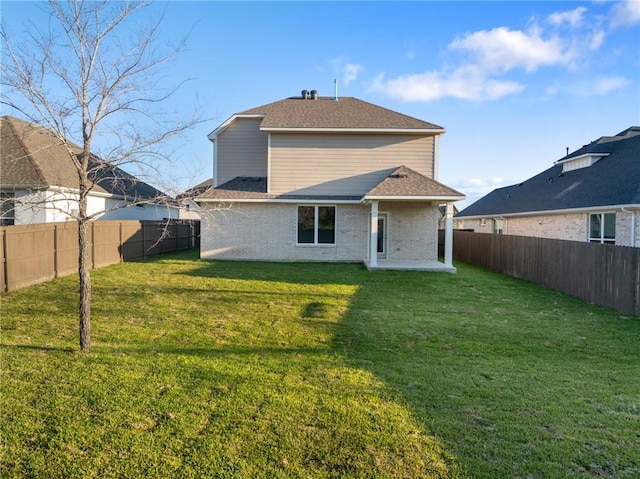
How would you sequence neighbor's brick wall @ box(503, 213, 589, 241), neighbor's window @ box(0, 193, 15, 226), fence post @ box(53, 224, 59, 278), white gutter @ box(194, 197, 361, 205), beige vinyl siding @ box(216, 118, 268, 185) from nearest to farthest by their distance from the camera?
1. neighbor's window @ box(0, 193, 15, 226)
2. fence post @ box(53, 224, 59, 278)
3. white gutter @ box(194, 197, 361, 205)
4. neighbor's brick wall @ box(503, 213, 589, 241)
5. beige vinyl siding @ box(216, 118, 268, 185)

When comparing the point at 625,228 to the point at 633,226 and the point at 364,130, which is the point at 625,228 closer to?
the point at 633,226

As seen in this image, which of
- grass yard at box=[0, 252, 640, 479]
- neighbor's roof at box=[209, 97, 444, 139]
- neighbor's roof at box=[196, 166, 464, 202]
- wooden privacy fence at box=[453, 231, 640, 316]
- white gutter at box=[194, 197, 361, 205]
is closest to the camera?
grass yard at box=[0, 252, 640, 479]

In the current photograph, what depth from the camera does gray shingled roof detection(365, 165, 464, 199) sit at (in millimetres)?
13188

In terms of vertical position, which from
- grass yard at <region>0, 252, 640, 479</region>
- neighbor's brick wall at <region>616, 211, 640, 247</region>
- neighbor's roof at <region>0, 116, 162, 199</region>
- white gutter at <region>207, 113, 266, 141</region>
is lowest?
grass yard at <region>0, 252, 640, 479</region>

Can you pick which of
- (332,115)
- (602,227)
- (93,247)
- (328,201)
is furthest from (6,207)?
(602,227)

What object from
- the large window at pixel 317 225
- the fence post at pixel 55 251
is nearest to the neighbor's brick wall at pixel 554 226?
the large window at pixel 317 225

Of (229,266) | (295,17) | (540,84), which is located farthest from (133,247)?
(540,84)

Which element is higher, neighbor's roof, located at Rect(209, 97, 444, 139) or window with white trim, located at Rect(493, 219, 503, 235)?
neighbor's roof, located at Rect(209, 97, 444, 139)

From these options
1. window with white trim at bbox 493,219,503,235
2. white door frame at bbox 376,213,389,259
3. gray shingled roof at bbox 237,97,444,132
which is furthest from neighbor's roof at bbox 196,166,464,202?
window with white trim at bbox 493,219,503,235

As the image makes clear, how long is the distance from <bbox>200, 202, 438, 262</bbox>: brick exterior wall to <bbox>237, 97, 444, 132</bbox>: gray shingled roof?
11.0 ft

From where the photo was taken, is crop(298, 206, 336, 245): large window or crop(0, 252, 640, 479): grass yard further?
crop(298, 206, 336, 245): large window

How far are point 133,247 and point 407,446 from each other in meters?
15.0

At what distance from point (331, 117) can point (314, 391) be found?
14269 mm

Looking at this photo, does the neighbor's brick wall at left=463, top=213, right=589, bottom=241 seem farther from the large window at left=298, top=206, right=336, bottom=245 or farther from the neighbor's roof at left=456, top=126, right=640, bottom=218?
the large window at left=298, top=206, right=336, bottom=245
